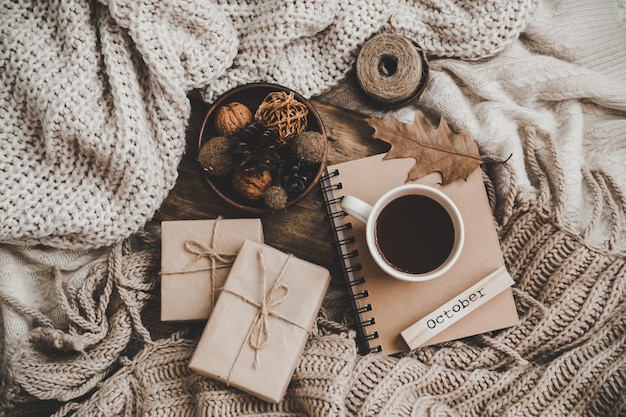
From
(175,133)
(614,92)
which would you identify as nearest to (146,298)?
(175,133)

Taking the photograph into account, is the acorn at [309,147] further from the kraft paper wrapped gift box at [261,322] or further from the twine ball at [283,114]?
the kraft paper wrapped gift box at [261,322]

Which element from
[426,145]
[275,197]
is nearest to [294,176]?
[275,197]

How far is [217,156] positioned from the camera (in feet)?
3.17

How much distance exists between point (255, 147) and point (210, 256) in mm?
221

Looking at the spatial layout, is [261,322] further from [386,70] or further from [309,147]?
[386,70]

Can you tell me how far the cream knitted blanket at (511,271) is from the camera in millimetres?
967

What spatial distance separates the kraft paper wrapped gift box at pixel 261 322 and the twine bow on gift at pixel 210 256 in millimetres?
43

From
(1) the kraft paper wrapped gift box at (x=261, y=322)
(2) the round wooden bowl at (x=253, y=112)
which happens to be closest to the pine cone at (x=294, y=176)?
(2) the round wooden bowl at (x=253, y=112)

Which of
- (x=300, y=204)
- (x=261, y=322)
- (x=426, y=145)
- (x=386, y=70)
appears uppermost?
(x=386, y=70)

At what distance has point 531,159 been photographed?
1061 mm

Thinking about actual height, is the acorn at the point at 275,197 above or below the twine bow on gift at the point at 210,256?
above

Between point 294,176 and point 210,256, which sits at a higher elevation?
point 294,176

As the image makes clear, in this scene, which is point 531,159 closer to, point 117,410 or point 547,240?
point 547,240

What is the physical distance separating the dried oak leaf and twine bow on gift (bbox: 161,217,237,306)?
355mm
